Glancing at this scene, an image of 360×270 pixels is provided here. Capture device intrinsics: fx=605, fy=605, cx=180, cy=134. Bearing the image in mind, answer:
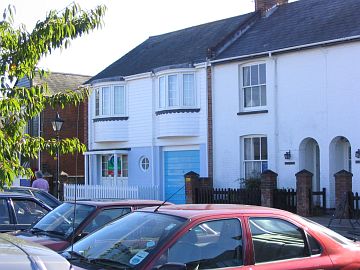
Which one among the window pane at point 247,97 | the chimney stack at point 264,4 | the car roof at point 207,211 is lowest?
the car roof at point 207,211

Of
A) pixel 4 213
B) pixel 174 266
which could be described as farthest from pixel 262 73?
pixel 174 266

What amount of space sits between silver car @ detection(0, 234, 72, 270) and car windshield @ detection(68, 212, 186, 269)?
5.26 feet

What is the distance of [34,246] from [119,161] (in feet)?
80.9

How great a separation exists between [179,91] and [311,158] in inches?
247

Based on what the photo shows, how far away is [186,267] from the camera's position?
502 centimetres

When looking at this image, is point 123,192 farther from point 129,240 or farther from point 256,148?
point 129,240

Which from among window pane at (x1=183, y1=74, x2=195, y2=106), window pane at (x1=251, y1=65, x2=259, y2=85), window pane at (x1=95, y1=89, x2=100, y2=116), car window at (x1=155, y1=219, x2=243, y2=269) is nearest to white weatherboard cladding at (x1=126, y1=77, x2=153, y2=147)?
window pane at (x1=95, y1=89, x2=100, y2=116)

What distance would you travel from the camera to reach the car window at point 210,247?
5236 mm

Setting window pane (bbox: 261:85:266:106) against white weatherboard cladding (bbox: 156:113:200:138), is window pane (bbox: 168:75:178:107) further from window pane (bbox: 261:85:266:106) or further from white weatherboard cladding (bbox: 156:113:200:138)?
window pane (bbox: 261:85:266:106)

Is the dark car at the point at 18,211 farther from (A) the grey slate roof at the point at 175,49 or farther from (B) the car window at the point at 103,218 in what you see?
(A) the grey slate roof at the point at 175,49

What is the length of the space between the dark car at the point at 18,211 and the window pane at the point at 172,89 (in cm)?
1517

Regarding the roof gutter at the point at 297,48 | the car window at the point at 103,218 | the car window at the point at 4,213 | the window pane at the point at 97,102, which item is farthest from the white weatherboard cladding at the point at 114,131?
the car window at the point at 103,218

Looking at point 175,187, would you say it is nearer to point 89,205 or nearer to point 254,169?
point 254,169

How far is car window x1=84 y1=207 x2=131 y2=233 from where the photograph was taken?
26.1 ft
